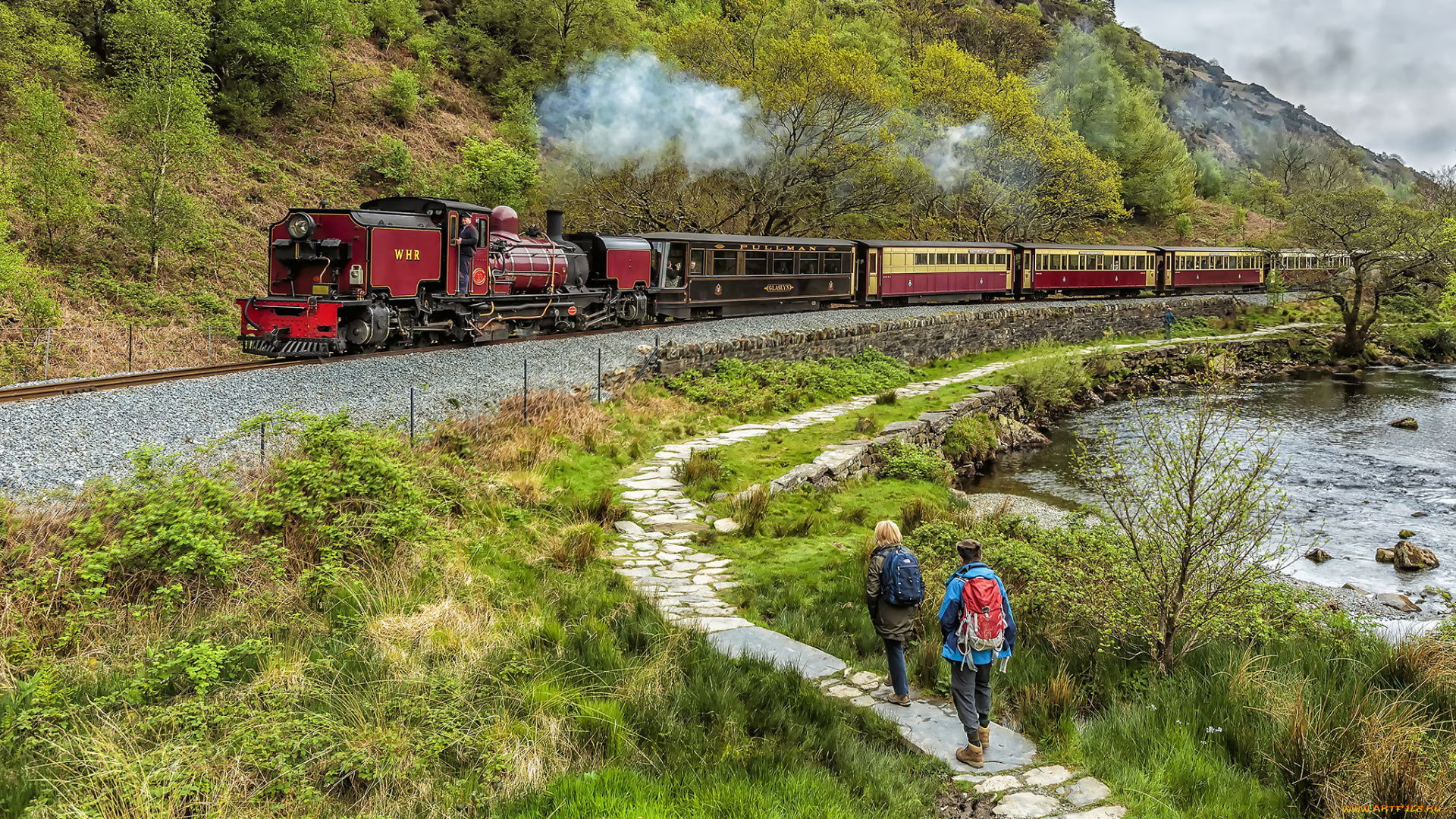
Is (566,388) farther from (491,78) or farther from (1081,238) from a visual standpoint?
(1081,238)

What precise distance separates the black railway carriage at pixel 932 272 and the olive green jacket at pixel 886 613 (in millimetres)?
22357

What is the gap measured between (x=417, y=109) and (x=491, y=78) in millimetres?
5693

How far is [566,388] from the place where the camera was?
13406mm

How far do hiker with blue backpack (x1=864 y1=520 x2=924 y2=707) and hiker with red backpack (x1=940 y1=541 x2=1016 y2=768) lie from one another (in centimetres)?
33

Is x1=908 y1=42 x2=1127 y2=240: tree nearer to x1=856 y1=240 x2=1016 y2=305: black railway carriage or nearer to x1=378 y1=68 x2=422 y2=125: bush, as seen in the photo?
x1=856 y1=240 x2=1016 y2=305: black railway carriage

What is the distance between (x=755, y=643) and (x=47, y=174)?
17.9 meters

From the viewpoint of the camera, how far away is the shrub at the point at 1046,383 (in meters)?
21.4

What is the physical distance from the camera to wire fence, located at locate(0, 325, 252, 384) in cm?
1378

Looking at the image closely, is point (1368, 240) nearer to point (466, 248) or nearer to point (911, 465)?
point (911, 465)

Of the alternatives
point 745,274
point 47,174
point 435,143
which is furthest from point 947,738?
point 435,143

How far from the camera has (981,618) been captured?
199 inches

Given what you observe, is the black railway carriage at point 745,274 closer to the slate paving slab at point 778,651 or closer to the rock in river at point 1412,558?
the rock in river at point 1412,558

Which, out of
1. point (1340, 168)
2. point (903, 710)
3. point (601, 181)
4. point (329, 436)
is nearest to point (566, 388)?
point (329, 436)

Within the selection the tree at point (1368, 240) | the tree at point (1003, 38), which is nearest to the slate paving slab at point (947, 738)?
the tree at point (1368, 240)
